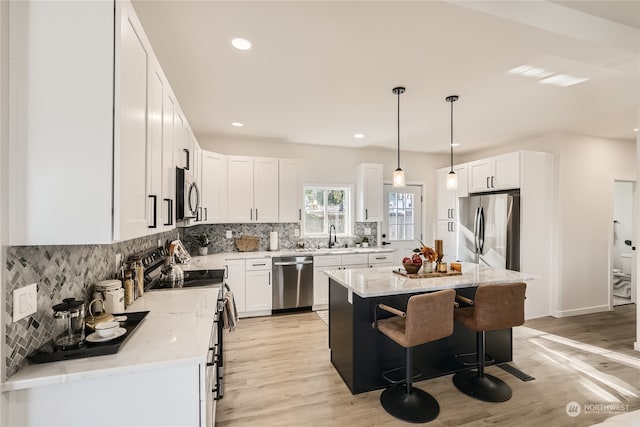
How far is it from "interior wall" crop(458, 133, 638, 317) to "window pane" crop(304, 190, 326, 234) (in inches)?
139

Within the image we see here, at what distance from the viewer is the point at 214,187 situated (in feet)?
13.6

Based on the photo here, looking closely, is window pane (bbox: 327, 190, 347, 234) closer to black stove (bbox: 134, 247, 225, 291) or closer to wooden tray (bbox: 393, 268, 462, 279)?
wooden tray (bbox: 393, 268, 462, 279)

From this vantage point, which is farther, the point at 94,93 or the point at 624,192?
the point at 624,192

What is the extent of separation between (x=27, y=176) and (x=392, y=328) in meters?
2.20

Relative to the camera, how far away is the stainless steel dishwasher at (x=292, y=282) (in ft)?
13.9

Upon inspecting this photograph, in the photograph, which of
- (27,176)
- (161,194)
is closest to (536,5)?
(161,194)

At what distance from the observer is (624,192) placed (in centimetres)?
556

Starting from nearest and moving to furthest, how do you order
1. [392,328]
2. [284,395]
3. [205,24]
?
[205,24] → [392,328] → [284,395]

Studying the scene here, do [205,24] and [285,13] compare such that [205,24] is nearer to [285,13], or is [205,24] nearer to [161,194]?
[285,13]

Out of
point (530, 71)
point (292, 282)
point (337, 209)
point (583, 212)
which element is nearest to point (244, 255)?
point (292, 282)

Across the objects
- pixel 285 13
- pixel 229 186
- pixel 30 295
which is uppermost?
pixel 285 13

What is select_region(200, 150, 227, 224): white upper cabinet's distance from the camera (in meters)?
4.02

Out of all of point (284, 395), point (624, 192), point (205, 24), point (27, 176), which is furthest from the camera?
point (624, 192)

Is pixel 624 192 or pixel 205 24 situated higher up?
pixel 205 24
